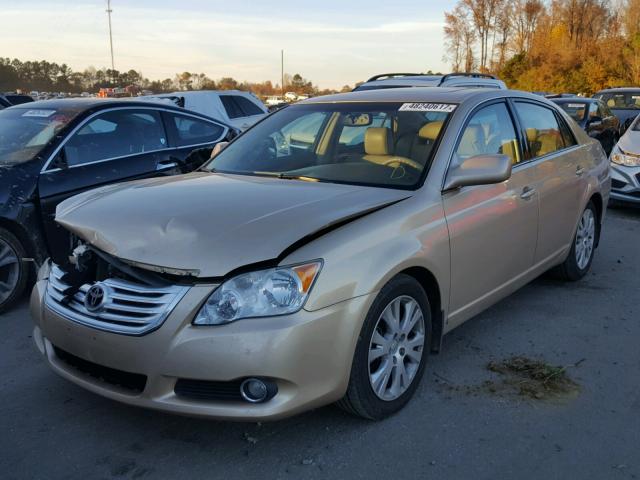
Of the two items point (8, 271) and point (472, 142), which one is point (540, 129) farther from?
point (8, 271)

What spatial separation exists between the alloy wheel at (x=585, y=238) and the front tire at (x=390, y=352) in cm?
258

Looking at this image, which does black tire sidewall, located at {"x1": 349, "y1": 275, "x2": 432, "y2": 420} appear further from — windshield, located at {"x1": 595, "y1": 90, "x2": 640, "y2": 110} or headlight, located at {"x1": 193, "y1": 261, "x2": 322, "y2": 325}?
windshield, located at {"x1": 595, "y1": 90, "x2": 640, "y2": 110}

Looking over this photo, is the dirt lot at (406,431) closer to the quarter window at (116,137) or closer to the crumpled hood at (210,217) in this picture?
the crumpled hood at (210,217)

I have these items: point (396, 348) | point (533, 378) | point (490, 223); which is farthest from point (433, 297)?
point (533, 378)

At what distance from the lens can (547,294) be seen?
17.1 ft

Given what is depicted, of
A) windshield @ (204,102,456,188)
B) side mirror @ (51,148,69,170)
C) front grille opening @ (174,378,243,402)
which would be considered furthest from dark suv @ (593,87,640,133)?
front grille opening @ (174,378,243,402)

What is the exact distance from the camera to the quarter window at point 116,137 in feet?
17.5

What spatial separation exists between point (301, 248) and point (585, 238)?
3615 mm

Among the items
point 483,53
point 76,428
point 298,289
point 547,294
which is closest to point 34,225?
point 76,428

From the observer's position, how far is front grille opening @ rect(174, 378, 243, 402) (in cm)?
270

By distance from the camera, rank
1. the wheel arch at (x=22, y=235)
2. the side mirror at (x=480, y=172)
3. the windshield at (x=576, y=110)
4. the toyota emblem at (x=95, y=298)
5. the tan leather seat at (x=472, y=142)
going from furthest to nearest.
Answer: the windshield at (x=576, y=110) → the wheel arch at (x=22, y=235) → the tan leather seat at (x=472, y=142) → the side mirror at (x=480, y=172) → the toyota emblem at (x=95, y=298)

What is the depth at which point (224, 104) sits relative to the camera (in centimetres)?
1143

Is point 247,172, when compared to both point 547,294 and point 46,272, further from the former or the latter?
point 547,294

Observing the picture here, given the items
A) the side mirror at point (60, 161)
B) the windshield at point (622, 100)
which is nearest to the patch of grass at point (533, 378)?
the side mirror at point (60, 161)
